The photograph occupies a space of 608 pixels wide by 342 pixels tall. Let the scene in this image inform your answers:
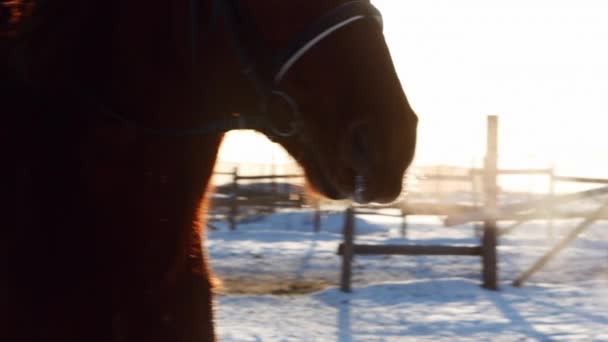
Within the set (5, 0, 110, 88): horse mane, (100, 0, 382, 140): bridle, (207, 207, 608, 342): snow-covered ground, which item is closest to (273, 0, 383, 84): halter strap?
Result: (100, 0, 382, 140): bridle

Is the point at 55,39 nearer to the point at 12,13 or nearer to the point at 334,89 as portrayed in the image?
the point at 12,13

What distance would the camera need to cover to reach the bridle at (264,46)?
4.86 feet

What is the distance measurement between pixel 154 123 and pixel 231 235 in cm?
1582

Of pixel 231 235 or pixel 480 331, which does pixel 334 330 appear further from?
pixel 231 235

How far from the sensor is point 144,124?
62.2 inches

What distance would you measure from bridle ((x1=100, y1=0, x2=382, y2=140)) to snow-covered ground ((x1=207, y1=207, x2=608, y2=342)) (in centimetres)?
469

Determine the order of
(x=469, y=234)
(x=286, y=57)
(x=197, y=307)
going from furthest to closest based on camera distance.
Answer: (x=469, y=234) → (x=197, y=307) → (x=286, y=57)

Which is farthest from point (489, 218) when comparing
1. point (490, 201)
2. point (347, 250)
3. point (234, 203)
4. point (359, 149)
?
point (234, 203)

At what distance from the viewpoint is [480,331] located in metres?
6.47

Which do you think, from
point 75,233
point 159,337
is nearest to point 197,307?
point 159,337

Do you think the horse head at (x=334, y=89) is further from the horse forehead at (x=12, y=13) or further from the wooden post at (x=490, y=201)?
the wooden post at (x=490, y=201)

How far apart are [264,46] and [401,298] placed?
705 centimetres

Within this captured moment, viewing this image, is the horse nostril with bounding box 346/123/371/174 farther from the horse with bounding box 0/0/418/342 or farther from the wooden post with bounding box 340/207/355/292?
the wooden post with bounding box 340/207/355/292

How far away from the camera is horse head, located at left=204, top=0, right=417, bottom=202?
1473mm
